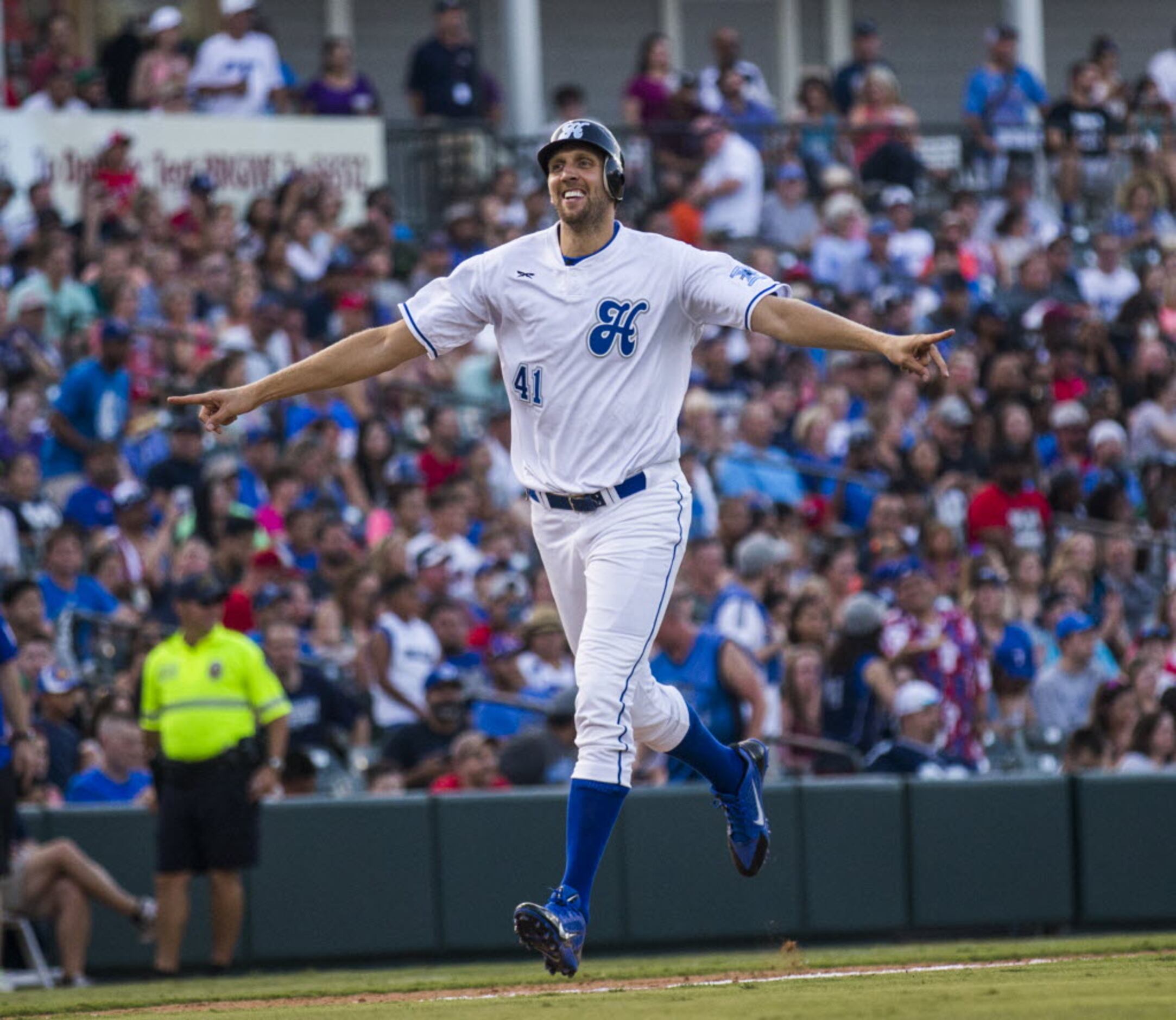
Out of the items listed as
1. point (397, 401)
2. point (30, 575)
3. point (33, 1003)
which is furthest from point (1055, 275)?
point (33, 1003)

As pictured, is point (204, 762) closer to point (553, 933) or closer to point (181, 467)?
point (181, 467)

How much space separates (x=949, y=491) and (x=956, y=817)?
10.9 ft

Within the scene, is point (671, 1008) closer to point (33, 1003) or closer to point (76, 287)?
point (33, 1003)

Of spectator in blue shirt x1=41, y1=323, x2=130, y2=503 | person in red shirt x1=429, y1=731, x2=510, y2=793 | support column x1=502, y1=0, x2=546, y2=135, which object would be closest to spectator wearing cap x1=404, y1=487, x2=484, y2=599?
person in red shirt x1=429, y1=731, x2=510, y2=793

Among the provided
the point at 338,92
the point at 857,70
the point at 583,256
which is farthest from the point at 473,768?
the point at 857,70

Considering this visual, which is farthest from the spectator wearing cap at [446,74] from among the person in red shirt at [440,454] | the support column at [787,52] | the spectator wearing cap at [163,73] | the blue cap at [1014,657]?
the blue cap at [1014,657]

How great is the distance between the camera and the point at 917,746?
1195 centimetres

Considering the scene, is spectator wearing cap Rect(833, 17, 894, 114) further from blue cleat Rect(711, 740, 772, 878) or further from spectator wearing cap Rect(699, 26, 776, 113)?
blue cleat Rect(711, 740, 772, 878)

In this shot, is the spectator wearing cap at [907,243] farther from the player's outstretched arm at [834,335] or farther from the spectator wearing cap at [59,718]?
the player's outstretched arm at [834,335]

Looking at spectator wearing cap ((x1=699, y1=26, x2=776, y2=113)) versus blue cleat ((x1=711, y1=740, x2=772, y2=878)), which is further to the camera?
spectator wearing cap ((x1=699, y1=26, x2=776, y2=113))

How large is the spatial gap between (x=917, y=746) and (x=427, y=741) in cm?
265

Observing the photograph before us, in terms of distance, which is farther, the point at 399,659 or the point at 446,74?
the point at 446,74

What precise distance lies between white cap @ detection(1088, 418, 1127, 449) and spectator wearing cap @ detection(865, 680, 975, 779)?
13.6ft

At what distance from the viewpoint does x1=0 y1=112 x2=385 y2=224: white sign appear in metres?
15.7
